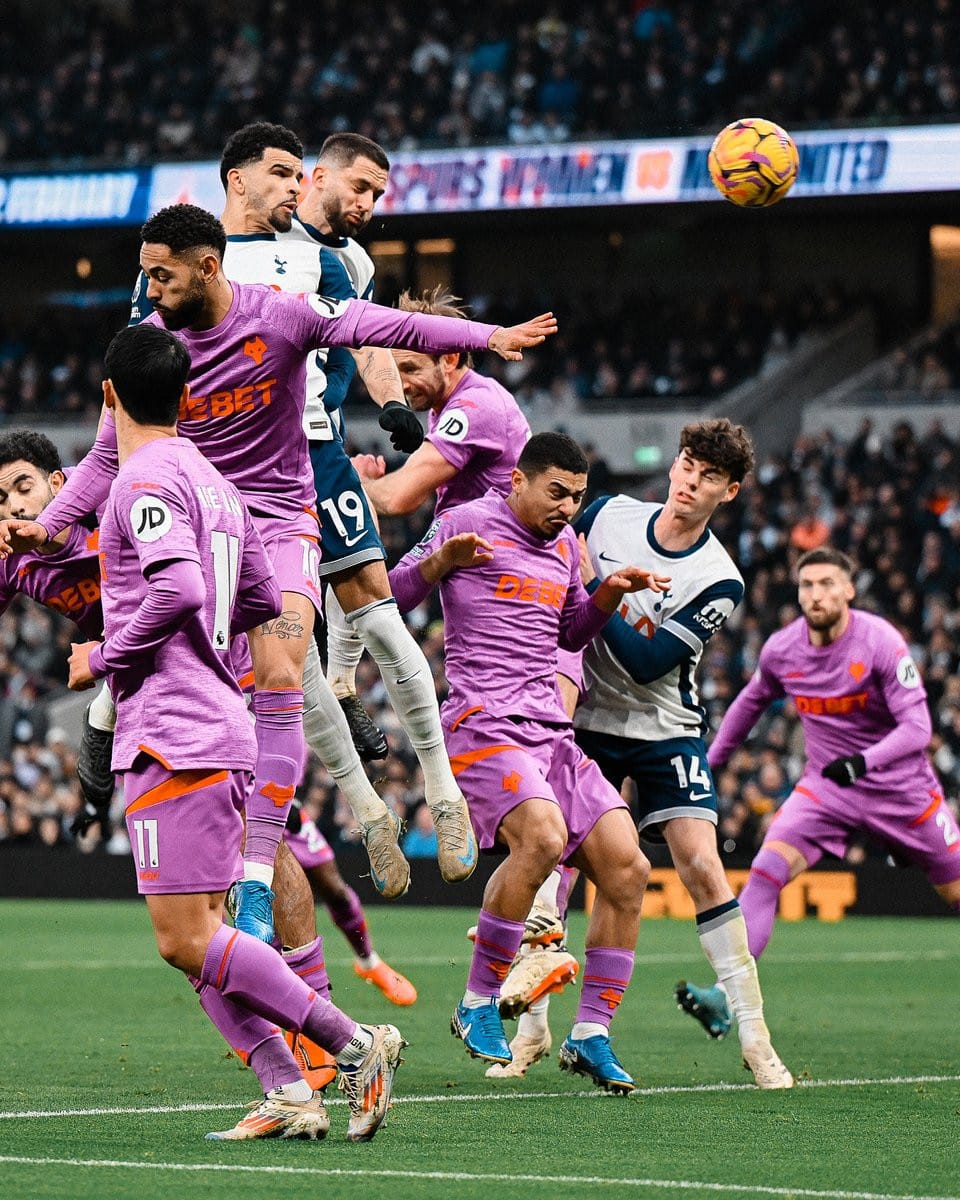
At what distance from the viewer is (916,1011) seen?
11.3m

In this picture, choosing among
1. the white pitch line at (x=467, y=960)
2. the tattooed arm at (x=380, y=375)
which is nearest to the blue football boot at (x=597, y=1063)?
the tattooed arm at (x=380, y=375)

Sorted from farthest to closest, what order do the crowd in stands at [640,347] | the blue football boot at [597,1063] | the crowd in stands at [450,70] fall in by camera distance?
the crowd in stands at [640,347] < the crowd in stands at [450,70] < the blue football boot at [597,1063]

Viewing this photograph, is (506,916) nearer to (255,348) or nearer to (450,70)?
(255,348)

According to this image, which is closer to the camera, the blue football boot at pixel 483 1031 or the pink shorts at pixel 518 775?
the blue football boot at pixel 483 1031

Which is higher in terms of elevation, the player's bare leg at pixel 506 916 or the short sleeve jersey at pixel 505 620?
the short sleeve jersey at pixel 505 620

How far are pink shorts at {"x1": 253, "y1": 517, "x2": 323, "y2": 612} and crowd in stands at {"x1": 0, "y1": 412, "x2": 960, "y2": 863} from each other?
11.7 meters

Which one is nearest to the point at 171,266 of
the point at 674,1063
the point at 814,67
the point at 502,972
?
the point at 502,972

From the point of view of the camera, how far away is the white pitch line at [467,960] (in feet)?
46.6

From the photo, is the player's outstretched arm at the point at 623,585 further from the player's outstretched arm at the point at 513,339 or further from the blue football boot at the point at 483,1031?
the blue football boot at the point at 483,1031

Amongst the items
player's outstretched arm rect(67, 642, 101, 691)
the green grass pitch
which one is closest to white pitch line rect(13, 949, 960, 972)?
the green grass pitch

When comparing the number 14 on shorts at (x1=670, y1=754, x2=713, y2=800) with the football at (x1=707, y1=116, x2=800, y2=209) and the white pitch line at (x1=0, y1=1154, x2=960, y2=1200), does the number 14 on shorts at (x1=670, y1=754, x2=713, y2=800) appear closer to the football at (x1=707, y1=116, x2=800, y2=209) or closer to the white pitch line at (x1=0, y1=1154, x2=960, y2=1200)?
the football at (x1=707, y1=116, x2=800, y2=209)

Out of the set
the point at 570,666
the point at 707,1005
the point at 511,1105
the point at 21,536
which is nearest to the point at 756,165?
the point at 570,666

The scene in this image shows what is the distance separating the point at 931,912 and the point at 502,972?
1142 cm

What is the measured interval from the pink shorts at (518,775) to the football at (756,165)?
9.57 ft
